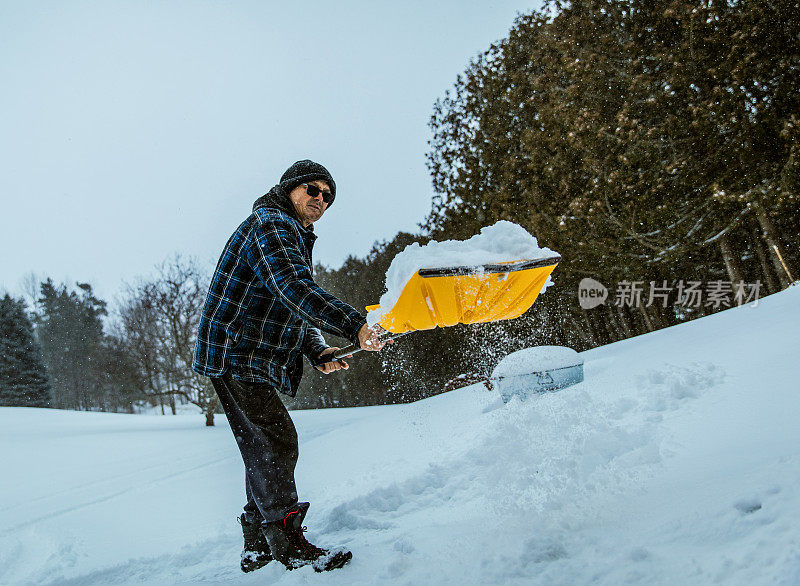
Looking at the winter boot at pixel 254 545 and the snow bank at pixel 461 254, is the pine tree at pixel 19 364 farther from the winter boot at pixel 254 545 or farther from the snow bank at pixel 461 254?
the snow bank at pixel 461 254

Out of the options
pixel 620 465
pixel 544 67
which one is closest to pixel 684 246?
pixel 544 67

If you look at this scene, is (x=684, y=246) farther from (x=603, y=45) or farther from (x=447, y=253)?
(x=447, y=253)

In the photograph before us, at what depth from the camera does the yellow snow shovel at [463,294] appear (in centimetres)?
206

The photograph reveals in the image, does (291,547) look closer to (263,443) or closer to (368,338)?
(263,443)

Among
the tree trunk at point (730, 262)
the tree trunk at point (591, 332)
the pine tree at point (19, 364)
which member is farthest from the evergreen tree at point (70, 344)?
the tree trunk at point (730, 262)

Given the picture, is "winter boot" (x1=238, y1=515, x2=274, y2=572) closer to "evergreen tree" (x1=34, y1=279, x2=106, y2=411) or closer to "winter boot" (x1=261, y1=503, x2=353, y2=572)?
"winter boot" (x1=261, y1=503, x2=353, y2=572)

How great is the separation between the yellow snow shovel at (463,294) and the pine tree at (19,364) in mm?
30044

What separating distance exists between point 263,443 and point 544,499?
116 cm

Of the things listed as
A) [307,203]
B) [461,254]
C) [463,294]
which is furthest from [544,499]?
[307,203]

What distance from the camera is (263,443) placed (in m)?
1.87

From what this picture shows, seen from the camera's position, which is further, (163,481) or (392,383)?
(392,383)

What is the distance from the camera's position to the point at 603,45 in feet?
28.6

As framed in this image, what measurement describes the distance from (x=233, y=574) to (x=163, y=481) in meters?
3.08

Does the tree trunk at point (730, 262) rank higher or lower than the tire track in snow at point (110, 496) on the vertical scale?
higher
